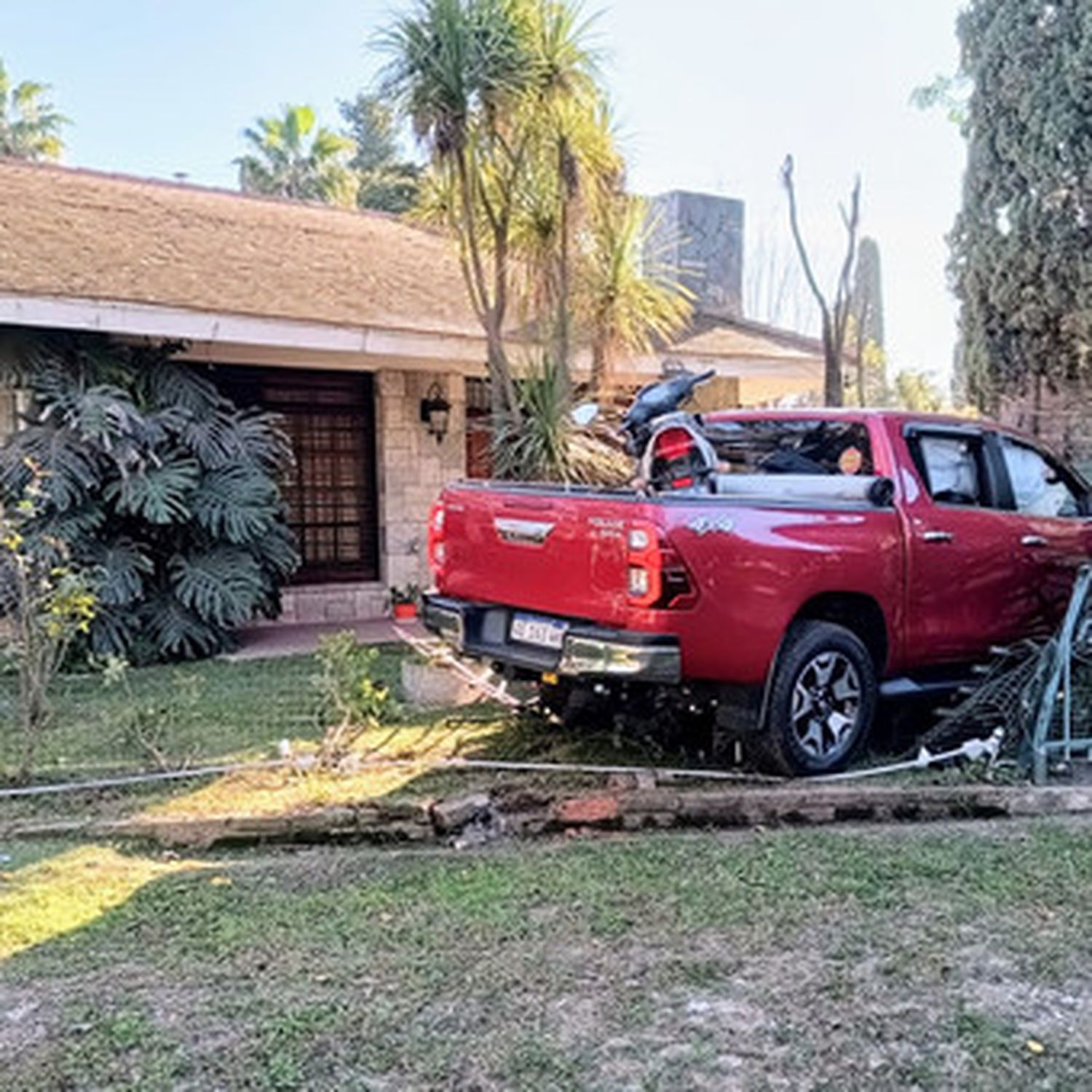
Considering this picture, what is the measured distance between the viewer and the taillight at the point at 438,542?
18.2ft

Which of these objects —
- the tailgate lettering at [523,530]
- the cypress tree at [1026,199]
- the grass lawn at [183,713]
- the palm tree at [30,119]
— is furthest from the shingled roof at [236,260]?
the palm tree at [30,119]

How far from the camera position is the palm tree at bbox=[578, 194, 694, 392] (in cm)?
880

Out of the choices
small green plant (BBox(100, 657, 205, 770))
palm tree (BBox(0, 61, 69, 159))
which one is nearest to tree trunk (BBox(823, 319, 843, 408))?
small green plant (BBox(100, 657, 205, 770))

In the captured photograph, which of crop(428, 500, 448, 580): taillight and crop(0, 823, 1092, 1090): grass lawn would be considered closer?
crop(0, 823, 1092, 1090): grass lawn

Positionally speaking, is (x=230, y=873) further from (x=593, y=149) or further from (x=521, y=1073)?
(x=593, y=149)

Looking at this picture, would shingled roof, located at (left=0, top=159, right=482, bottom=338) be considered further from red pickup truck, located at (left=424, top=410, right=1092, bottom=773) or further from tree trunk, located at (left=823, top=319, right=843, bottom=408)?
red pickup truck, located at (left=424, top=410, right=1092, bottom=773)

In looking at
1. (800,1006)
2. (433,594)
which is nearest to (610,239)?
(433,594)

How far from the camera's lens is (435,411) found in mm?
11172

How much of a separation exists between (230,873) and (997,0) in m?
8.82

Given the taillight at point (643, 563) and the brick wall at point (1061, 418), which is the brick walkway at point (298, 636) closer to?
the taillight at point (643, 563)

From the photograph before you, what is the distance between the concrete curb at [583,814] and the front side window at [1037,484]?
2.04 m

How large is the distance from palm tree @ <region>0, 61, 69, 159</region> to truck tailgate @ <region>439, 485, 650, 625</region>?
2722cm

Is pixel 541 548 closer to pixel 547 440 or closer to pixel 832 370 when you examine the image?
pixel 547 440

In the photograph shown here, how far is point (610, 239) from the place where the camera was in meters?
8.86
